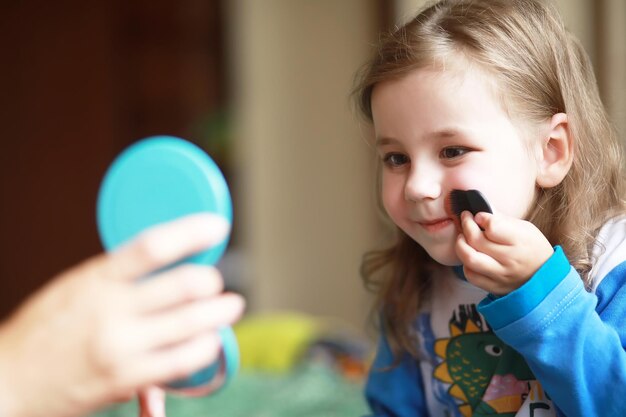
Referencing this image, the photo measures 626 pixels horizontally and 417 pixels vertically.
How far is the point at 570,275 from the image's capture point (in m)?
0.81

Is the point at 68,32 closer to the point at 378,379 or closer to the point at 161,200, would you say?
the point at 378,379

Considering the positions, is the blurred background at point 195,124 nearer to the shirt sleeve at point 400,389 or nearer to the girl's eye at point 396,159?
the shirt sleeve at point 400,389

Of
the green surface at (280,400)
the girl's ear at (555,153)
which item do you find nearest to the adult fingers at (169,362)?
the girl's ear at (555,153)

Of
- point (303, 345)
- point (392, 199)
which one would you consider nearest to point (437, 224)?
point (392, 199)

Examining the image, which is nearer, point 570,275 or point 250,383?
point 570,275

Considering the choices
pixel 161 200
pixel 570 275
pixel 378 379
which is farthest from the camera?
pixel 378 379

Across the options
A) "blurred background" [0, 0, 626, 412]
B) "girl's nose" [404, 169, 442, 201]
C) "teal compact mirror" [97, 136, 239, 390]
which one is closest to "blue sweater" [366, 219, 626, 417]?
"girl's nose" [404, 169, 442, 201]

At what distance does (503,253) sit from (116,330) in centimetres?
43

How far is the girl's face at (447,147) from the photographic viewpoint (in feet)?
2.84

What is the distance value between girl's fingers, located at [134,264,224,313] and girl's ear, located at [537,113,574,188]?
0.50 m

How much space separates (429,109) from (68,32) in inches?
124

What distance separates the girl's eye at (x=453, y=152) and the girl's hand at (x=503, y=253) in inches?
3.2

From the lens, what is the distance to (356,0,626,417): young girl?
812mm

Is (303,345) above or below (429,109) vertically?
below
